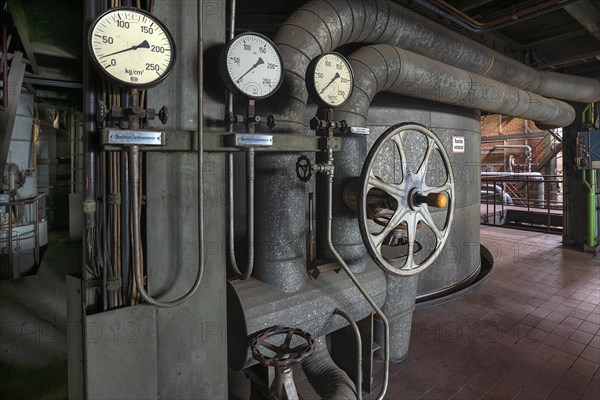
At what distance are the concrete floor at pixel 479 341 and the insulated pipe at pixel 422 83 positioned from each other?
5.57 feet

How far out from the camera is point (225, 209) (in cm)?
158

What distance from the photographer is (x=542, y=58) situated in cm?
425

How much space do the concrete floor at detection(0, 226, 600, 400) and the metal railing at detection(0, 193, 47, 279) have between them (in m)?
0.34

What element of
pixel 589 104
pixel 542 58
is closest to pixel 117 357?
pixel 542 58

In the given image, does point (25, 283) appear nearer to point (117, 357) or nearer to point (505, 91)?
point (117, 357)

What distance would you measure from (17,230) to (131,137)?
14.1 feet

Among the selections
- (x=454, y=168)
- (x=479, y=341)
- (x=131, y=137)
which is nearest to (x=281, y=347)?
(x=131, y=137)

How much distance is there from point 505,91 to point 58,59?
4.45 m

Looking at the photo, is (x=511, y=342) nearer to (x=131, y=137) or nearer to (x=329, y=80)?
(x=329, y=80)

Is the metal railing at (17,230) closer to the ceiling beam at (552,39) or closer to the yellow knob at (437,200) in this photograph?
the yellow knob at (437,200)

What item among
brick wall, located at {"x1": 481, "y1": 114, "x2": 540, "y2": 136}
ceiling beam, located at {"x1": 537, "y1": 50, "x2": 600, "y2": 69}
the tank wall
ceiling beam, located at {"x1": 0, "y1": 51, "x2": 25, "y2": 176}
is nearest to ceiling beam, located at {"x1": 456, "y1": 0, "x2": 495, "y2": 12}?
the tank wall

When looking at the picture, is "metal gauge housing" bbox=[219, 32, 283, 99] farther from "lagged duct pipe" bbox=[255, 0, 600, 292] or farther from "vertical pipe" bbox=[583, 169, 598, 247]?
"vertical pipe" bbox=[583, 169, 598, 247]

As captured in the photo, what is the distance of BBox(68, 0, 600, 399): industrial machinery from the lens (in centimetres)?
122

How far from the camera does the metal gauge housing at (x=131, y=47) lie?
3.72ft
